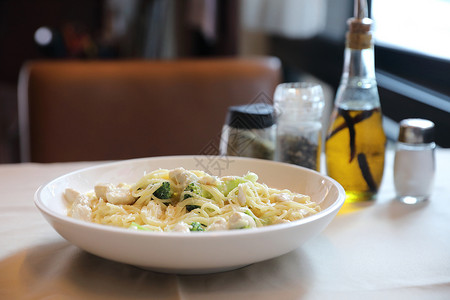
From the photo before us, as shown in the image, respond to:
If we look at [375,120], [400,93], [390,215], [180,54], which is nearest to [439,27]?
[400,93]

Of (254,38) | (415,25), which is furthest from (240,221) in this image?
(254,38)

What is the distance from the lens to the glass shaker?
3.29 ft

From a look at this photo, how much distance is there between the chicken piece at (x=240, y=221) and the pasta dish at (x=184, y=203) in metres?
0.01

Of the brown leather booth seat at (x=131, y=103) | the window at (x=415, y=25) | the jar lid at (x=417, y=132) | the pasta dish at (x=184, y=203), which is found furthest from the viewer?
the window at (x=415, y=25)

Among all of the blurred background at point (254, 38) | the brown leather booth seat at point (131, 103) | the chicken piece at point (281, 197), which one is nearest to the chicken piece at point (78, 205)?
the chicken piece at point (281, 197)

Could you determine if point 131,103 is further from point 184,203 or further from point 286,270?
point 286,270

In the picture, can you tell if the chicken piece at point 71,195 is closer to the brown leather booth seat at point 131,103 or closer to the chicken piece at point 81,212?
the chicken piece at point 81,212

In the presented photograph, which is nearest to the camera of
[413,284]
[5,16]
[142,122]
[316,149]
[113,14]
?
[413,284]

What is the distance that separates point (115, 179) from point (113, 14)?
13.1 ft

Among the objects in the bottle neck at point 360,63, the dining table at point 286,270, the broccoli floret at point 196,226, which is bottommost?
the dining table at point 286,270

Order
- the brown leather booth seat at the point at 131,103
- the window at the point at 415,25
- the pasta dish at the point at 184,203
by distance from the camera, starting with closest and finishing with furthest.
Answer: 1. the pasta dish at the point at 184,203
2. the brown leather booth seat at the point at 131,103
3. the window at the point at 415,25

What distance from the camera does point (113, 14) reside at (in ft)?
15.3

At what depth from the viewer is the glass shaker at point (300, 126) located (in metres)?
1.00

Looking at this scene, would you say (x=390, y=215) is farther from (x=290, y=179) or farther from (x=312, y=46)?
(x=312, y=46)
